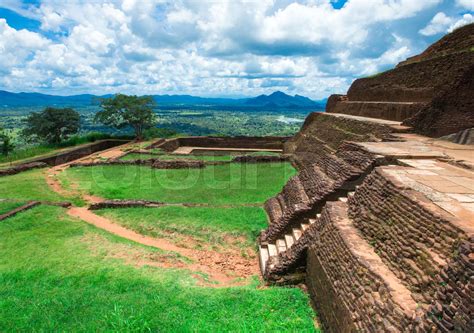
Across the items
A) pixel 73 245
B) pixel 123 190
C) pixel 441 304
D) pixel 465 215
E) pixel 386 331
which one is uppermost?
pixel 465 215

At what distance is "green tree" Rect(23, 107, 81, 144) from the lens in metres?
25.5

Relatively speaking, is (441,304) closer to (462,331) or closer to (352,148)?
(462,331)

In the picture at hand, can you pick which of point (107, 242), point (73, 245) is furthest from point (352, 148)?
point (73, 245)

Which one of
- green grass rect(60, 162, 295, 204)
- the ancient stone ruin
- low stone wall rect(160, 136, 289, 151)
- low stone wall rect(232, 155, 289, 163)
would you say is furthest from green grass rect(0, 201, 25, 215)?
low stone wall rect(160, 136, 289, 151)

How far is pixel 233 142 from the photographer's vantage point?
26328 mm

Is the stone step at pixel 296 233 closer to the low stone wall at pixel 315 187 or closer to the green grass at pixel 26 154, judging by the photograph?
the low stone wall at pixel 315 187

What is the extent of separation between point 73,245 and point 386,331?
6849mm

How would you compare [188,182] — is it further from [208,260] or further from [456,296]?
[456,296]

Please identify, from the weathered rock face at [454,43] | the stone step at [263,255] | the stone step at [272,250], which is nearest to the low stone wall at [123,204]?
the stone step at [263,255]

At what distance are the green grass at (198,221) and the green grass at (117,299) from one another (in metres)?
1.66

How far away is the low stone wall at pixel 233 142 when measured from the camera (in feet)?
84.7

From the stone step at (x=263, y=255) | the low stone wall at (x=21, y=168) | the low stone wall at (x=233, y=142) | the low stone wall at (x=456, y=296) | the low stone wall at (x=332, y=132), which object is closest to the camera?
the low stone wall at (x=456, y=296)

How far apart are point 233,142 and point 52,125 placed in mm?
15260

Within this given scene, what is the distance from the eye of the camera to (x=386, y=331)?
3277 millimetres
